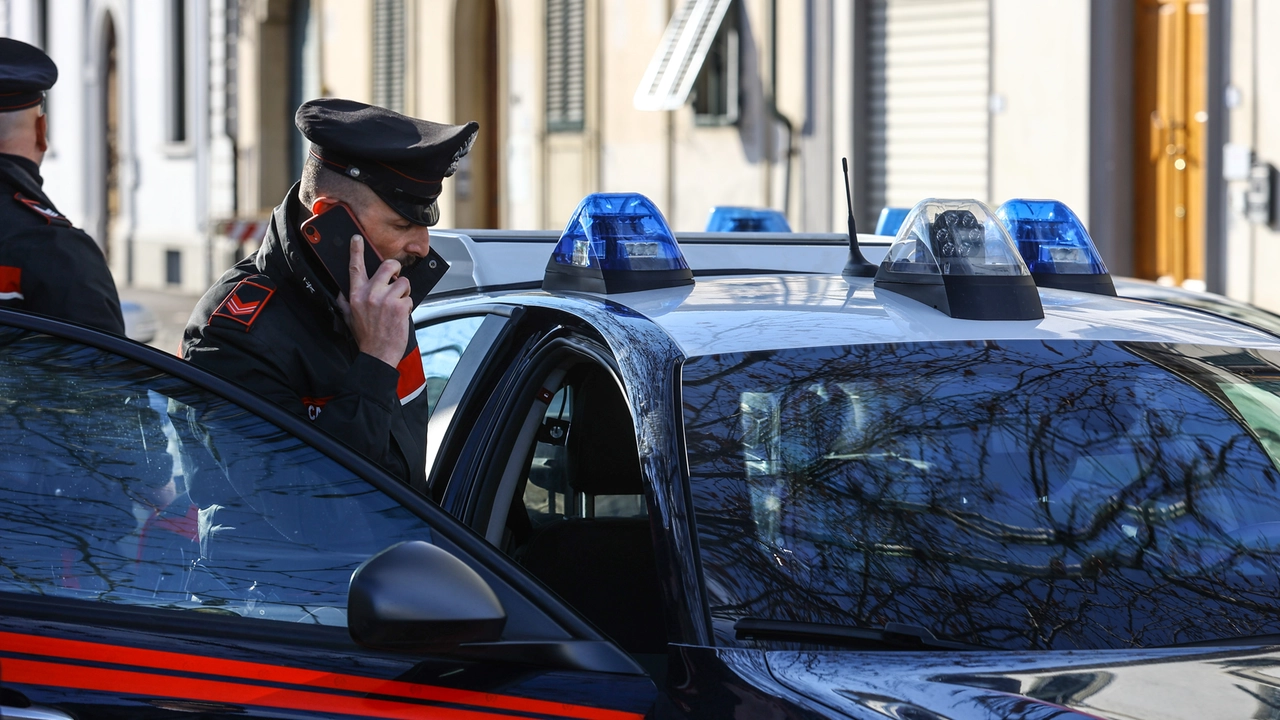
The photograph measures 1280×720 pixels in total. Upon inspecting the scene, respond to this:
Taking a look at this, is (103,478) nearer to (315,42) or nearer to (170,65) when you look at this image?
(315,42)

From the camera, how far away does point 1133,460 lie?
94.6 inches

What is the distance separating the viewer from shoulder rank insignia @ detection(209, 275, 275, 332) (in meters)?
2.79

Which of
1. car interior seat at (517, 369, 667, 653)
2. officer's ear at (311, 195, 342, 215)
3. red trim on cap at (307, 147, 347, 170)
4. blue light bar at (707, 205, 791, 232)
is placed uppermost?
red trim on cap at (307, 147, 347, 170)

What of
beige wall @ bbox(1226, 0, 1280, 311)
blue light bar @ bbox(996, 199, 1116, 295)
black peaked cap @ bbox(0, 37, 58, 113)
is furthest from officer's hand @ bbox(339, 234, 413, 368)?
beige wall @ bbox(1226, 0, 1280, 311)

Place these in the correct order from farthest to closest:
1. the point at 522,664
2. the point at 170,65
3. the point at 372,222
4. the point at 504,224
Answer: the point at 170,65 < the point at 504,224 < the point at 372,222 < the point at 522,664

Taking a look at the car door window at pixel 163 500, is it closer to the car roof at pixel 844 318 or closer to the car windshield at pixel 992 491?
the car windshield at pixel 992 491

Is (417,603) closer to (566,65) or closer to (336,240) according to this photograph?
(336,240)

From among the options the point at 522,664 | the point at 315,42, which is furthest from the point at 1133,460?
the point at 315,42

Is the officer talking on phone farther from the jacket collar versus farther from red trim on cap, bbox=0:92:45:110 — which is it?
red trim on cap, bbox=0:92:45:110

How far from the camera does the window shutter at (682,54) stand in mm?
13211

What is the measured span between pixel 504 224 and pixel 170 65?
310 inches

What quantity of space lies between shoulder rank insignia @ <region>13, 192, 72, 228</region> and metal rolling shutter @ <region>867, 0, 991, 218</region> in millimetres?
8840

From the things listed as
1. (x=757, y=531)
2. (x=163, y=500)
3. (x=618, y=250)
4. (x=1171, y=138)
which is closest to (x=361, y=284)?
(x=618, y=250)

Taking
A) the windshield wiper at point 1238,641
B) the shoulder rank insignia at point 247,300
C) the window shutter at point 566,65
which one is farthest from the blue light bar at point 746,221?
the window shutter at point 566,65
